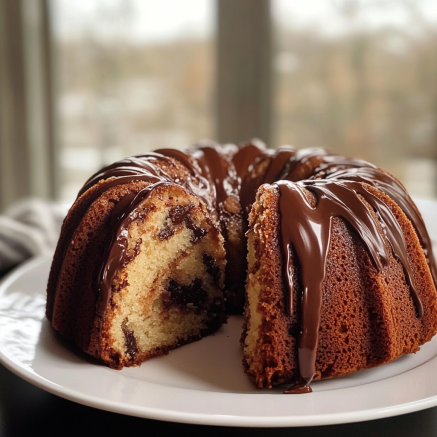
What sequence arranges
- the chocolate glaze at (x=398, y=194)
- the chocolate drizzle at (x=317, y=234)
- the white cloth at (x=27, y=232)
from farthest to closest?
the white cloth at (x=27, y=232) → the chocolate glaze at (x=398, y=194) → the chocolate drizzle at (x=317, y=234)

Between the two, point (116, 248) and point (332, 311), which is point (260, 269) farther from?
point (116, 248)

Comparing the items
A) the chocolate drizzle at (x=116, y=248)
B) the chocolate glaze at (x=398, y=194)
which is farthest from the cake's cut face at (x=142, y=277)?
the chocolate glaze at (x=398, y=194)

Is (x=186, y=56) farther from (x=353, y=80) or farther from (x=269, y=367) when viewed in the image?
(x=269, y=367)

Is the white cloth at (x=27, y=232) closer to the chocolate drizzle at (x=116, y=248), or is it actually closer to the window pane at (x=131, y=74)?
the chocolate drizzle at (x=116, y=248)

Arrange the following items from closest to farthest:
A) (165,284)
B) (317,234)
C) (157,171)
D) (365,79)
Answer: (317,234) → (165,284) → (157,171) → (365,79)

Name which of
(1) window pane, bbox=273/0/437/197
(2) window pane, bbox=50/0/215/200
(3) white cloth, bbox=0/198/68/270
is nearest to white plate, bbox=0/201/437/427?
(3) white cloth, bbox=0/198/68/270

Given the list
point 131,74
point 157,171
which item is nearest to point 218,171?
point 157,171
